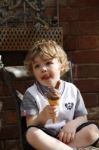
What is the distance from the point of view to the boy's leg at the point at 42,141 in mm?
1846

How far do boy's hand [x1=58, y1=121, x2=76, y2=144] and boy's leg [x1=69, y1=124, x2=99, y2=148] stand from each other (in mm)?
21

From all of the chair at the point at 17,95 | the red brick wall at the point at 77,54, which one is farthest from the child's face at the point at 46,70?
the red brick wall at the point at 77,54

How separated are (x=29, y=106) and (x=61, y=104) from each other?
0.14 m

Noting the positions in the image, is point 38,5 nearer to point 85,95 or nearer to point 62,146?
point 85,95

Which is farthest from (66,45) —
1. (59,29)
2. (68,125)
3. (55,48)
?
(68,125)

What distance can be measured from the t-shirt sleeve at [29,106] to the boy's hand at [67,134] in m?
0.15

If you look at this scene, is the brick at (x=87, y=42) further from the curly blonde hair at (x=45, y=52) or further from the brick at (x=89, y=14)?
the curly blonde hair at (x=45, y=52)

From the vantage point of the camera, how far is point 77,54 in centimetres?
258

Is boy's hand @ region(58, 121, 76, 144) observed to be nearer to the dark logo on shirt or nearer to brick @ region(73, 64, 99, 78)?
the dark logo on shirt

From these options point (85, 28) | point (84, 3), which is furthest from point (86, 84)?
point (84, 3)

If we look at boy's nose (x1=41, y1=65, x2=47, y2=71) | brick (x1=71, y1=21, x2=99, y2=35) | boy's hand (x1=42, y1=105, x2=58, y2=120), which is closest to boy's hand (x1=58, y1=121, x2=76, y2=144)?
boy's hand (x1=42, y1=105, x2=58, y2=120)

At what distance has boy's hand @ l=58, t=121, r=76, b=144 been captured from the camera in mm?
1922

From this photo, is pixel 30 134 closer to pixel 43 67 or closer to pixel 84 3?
pixel 43 67

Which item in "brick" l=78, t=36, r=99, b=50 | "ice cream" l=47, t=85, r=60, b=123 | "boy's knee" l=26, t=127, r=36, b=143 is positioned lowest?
"boy's knee" l=26, t=127, r=36, b=143
